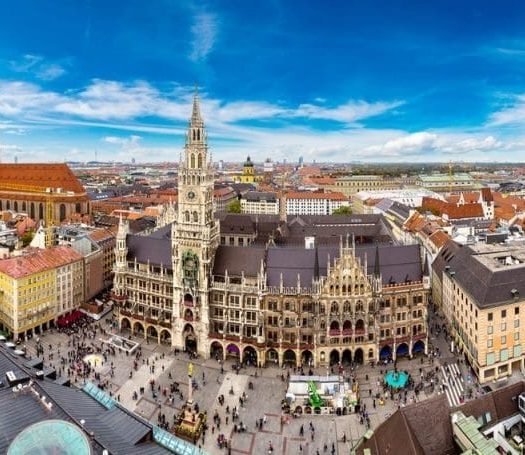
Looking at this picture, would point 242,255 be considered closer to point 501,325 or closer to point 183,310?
point 183,310

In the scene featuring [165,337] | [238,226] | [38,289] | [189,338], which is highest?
[238,226]

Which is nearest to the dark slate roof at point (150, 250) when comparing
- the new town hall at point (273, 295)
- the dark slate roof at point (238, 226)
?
the new town hall at point (273, 295)

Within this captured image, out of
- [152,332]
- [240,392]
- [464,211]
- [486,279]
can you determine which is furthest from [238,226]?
[486,279]

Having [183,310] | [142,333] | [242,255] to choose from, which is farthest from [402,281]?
[142,333]

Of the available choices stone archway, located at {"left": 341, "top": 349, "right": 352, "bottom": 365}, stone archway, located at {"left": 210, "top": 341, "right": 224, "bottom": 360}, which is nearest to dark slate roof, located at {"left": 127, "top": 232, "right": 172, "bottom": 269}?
stone archway, located at {"left": 210, "top": 341, "right": 224, "bottom": 360}

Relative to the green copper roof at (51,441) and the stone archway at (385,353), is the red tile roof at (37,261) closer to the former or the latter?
the stone archway at (385,353)

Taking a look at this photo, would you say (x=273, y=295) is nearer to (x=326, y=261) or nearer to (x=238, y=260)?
(x=238, y=260)

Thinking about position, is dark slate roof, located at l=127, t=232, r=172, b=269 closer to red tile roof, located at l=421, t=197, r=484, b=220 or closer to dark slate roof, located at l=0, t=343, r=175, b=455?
dark slate roof, located at l=0, t=343, r=175, b=455
